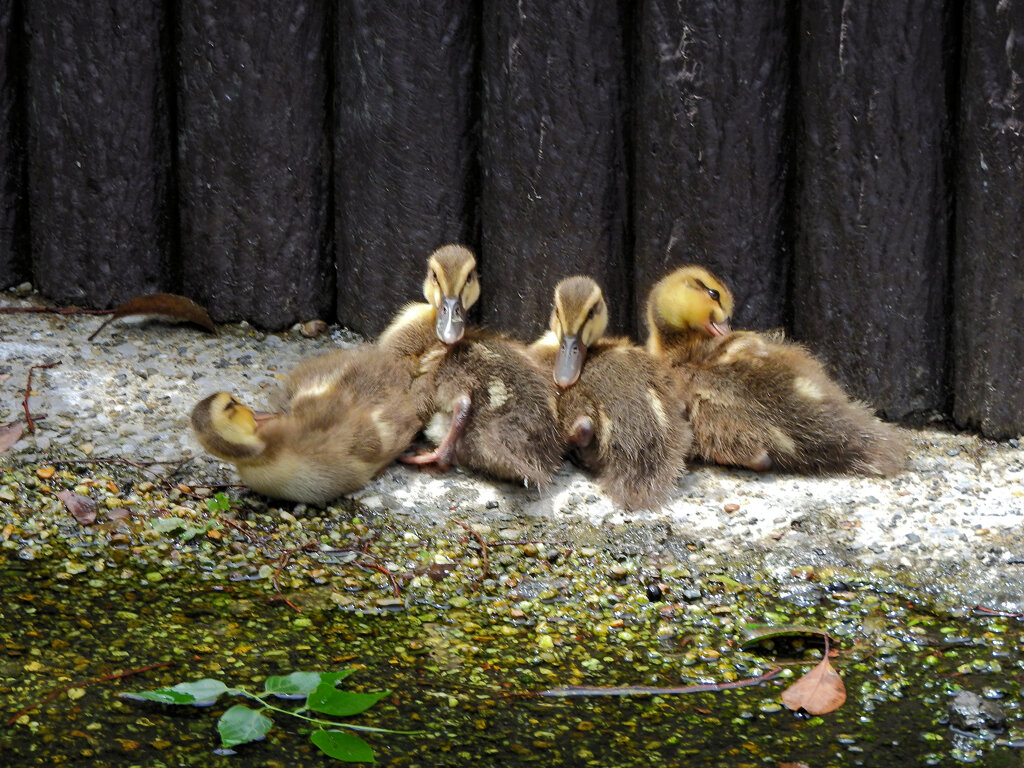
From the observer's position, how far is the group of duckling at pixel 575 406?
4.65 m

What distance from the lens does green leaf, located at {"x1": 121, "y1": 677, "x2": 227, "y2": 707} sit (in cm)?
328

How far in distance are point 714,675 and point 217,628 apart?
1.31 meters

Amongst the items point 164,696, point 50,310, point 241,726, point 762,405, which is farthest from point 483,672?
point 50,310

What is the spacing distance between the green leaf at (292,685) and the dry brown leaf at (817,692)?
1.13m

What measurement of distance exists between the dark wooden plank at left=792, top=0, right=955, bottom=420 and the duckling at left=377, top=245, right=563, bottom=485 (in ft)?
3.55

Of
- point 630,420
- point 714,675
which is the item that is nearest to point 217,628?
point 714,675

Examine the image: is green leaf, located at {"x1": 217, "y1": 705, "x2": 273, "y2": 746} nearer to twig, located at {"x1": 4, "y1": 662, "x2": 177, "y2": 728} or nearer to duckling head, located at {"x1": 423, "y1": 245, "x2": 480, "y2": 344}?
twig, located at {"x1": 4, "y1": 662, "x2": 177, "y2": 728}

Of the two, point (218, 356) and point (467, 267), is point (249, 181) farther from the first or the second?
point (467, 267)

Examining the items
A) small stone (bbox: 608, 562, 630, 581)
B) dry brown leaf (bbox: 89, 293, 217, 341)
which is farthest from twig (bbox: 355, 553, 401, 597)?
dry brown leaf (bbox: 89, 293, 217, 341)

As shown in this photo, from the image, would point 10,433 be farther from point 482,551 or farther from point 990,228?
point 990,228

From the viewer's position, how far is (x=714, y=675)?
11.6 ft

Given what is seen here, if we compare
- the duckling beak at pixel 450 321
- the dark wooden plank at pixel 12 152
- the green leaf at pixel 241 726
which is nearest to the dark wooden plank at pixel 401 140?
the duckling beak at pixel 450 321

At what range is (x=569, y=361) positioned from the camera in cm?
487

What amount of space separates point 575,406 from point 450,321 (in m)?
0.52
